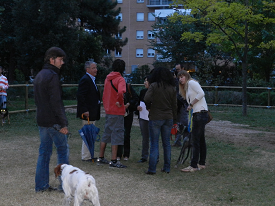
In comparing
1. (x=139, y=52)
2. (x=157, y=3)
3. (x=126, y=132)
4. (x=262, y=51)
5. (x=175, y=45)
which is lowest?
(x=126, y=132)

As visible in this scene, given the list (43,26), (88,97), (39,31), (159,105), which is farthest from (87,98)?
(39,31)

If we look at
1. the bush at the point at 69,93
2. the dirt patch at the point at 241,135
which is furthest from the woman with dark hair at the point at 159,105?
the bush at the point at 69,93

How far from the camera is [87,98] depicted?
7.73 m

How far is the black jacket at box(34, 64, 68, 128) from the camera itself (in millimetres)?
5246

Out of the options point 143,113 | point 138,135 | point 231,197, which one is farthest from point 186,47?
point 231,197

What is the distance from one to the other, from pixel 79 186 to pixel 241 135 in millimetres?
8469

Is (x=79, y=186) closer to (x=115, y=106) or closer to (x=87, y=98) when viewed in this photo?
(x=115, y=106)

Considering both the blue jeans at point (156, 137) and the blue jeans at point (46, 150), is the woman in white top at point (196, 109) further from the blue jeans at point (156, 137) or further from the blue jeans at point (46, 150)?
the blue jeans at point (46, 150)

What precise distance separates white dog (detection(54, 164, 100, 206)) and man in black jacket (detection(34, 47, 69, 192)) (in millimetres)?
631

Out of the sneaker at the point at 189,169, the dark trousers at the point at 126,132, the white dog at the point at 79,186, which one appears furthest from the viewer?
the dark trousers at the point at 126,132

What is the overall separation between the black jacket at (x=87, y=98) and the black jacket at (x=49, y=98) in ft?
7.42

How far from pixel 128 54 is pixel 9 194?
60488 millimetres

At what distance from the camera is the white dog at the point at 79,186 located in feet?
14.7

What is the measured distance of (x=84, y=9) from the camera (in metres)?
41.8
